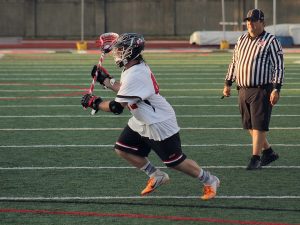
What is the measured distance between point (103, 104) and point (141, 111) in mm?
350

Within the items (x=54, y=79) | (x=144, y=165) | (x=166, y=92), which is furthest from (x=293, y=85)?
(x=144, y=165)

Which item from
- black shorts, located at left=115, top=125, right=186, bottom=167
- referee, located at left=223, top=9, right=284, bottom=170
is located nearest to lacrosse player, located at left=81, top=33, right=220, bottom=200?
black shorts, located at left=115, top=125, right=186, bottom=167

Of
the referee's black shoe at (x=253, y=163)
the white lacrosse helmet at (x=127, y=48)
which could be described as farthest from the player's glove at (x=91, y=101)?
the referee's black shoe at (x=253, y=163)

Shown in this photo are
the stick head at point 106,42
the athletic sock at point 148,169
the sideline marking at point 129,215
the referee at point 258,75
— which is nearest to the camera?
the sideline marking at point 129,215

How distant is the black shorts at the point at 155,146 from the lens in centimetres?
879

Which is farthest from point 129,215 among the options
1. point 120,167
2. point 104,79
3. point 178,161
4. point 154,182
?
point 120,167

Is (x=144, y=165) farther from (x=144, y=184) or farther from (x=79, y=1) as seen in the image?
(x=79, y=1)

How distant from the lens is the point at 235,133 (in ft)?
44.3

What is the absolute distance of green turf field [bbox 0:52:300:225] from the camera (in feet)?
27.4

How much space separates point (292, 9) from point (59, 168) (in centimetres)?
4321

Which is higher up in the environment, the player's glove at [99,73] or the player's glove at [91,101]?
the player's glove at [99,73]

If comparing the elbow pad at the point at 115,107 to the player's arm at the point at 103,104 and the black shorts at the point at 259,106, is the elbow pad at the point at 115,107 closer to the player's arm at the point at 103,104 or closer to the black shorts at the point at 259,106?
the player's arm at the point at 103,104

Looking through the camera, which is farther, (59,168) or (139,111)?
(59,168)

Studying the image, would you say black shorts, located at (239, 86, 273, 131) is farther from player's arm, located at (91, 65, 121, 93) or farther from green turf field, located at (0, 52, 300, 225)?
player's arm, located at (91, 65, 121, 93)
